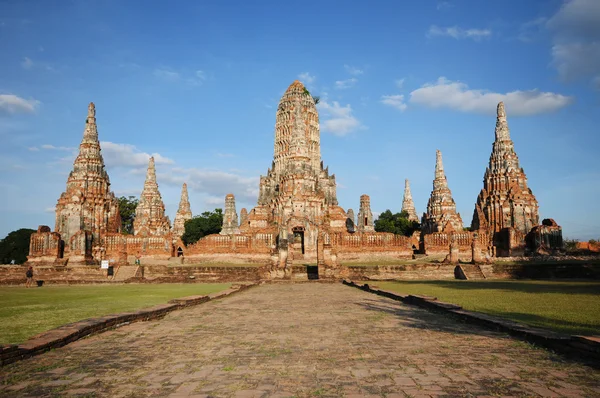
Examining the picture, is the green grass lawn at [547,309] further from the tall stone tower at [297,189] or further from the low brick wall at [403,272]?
the tall stone tower at [297,189]

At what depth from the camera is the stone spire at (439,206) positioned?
163ft

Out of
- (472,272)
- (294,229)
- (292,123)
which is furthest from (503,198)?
(292,123)

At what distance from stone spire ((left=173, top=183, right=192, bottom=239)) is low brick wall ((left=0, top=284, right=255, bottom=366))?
56034mm

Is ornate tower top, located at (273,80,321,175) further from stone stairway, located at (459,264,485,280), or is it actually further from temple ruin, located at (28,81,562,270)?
stone stairway, located at (459,264,485,280)

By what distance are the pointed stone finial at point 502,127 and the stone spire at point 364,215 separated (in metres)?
16.8

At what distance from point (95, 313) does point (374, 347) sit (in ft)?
21.2

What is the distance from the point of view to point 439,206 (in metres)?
52.2

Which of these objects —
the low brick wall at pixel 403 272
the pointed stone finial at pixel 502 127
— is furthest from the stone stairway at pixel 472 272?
the pointed stone finial at pixel 502 127

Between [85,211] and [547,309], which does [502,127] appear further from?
[547,309]

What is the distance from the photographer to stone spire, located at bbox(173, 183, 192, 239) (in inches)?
2594

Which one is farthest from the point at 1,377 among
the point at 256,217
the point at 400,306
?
the point at 256,217

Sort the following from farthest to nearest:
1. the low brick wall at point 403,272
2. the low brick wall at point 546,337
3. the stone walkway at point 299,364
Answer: the low brick wall at point 403,272 → the low brick wall at point 546,337 → the stone walkway at point 299,364

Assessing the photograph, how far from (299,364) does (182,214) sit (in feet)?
211

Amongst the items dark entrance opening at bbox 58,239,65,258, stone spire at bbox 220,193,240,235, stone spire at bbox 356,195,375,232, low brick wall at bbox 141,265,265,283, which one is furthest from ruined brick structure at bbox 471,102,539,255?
dark entrance opening at bbox 58,239,65,258
